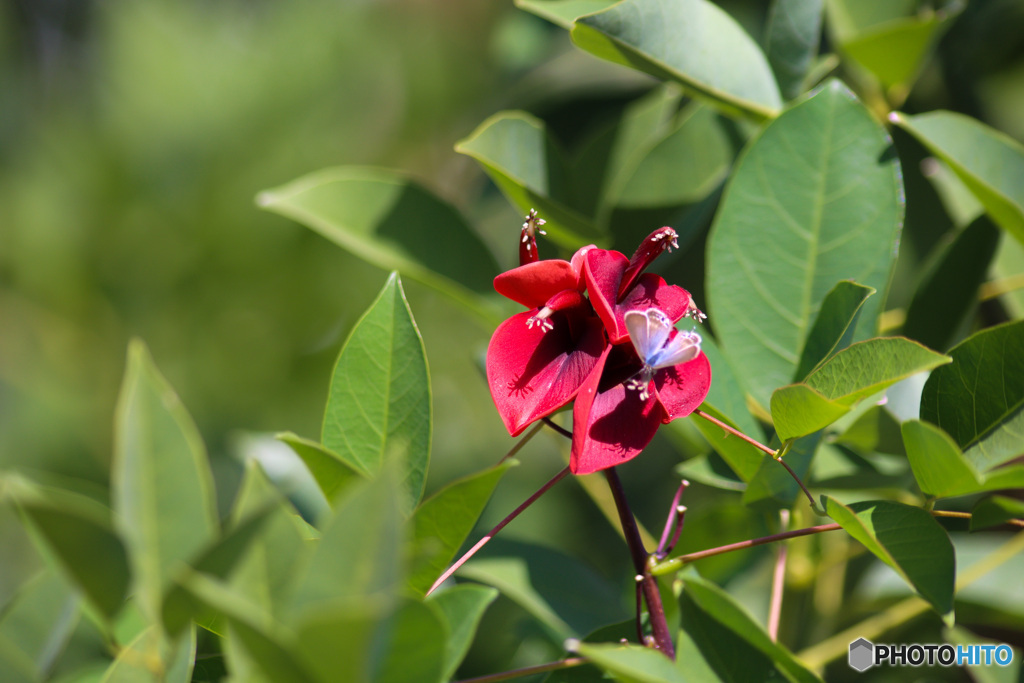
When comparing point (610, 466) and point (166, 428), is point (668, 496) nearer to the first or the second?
point (610, 466)

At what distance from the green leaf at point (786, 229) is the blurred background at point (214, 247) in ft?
2.85

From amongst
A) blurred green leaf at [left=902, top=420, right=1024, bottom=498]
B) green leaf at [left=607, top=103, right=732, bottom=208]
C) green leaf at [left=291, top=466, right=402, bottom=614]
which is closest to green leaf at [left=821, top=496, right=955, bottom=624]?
blurred green leaf at [left=902, top=420, right=1024, bottom=498]

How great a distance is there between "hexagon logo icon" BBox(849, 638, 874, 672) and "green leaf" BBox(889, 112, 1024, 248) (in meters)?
0.33

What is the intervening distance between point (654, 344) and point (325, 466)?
18cm

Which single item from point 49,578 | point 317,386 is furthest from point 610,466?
point 317,386

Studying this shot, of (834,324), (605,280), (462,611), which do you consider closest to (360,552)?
(462,611)

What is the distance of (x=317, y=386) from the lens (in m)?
1.71

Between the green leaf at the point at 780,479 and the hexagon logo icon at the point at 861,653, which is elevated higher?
the green leaf at the point at 780,479

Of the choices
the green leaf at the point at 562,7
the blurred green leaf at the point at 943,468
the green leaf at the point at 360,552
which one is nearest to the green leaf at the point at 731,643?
the blurred green leaf at the point at 943,468

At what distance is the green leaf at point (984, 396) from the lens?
0.42m

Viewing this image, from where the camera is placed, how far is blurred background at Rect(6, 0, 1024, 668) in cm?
171

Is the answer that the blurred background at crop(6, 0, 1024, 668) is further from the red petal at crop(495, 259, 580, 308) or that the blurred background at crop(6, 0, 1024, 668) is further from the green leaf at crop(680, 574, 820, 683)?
the red petal at crop(495, 259, 580, 308)

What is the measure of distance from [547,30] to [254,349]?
3.49ft

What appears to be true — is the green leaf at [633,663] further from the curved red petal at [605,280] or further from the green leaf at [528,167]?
the green leaf at [528,167]
